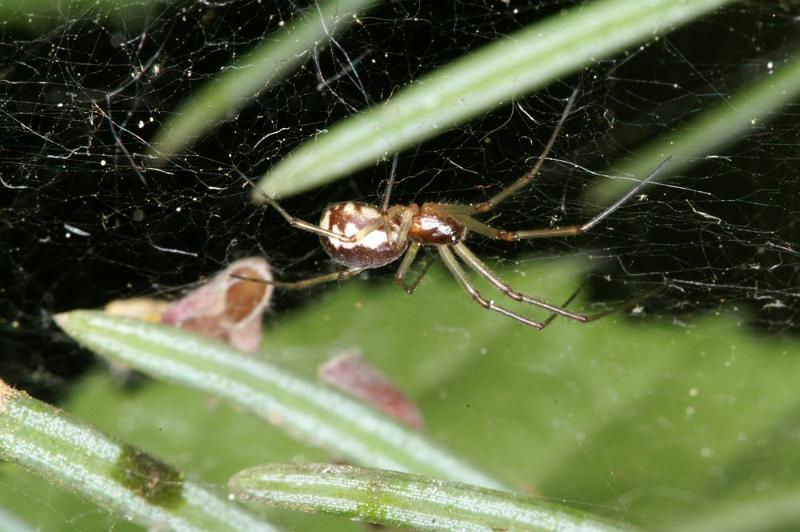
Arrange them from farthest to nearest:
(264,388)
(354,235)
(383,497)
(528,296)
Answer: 1. (528,296)
2. (354,235)
3. (264,388)
4. (383,497)

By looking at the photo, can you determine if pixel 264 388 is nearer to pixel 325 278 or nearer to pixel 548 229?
pixel 325 278

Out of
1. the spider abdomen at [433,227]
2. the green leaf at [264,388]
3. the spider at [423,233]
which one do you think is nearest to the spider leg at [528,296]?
the spider at [423,233]

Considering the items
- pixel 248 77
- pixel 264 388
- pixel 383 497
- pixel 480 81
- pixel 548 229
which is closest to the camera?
pixel 383 497

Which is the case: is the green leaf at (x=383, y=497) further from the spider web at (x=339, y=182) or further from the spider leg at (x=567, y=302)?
the spider leg at (x=567, y=302)

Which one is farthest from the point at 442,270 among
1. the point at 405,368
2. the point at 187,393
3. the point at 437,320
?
the point at 187,393

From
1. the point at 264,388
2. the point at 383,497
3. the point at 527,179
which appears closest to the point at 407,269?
the point at 527,179

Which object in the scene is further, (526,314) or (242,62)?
(526,314)

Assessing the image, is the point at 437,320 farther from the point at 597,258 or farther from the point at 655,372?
the point at 655,372
